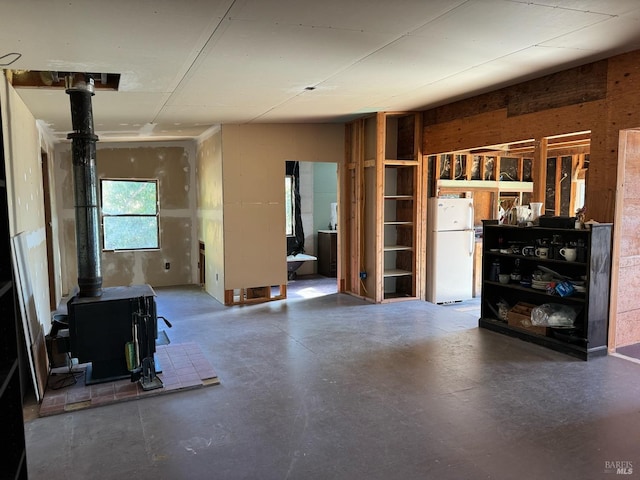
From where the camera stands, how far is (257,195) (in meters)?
6.73

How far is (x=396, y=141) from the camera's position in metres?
6.91

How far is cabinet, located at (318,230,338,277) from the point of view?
905 centimetres

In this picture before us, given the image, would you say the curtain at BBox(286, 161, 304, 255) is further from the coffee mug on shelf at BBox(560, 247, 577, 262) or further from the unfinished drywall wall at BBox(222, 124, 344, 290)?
the coffee mug on shelf at BBox(560, 247, 577, 262)

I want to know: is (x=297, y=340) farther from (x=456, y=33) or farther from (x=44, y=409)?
(x=456, y=33)

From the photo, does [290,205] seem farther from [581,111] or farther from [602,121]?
[602,121]

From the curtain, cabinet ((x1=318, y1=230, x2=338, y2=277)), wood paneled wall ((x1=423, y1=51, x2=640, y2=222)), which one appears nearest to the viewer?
wood paneled wall ((x1=423, y1=51, x2=640, y2=222))

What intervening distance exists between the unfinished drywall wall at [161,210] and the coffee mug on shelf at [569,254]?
239 inches

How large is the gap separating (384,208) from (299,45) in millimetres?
3867

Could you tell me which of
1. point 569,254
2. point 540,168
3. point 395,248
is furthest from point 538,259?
point 395,248

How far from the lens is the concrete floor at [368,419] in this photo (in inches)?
101

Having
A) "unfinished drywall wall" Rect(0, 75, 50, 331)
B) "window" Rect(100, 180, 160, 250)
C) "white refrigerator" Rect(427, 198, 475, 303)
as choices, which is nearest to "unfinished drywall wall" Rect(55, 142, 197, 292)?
"window" Rect(100, 180, 160, 250)

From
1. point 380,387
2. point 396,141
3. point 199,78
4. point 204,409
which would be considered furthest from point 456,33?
point 396,141

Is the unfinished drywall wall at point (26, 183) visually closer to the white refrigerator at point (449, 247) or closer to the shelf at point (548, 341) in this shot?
the shelf at point (548, 341)

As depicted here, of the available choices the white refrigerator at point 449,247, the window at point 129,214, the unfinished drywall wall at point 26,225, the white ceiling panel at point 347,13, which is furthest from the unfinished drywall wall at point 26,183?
the white refrigerator at point 449,247
